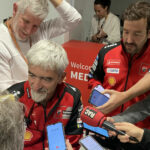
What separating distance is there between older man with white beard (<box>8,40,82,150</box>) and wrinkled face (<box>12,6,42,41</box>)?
23cm

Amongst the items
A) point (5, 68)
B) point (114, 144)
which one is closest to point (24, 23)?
point (5, 68)

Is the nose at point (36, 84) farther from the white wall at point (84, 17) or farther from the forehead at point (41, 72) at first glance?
the white wall at point (84, 17)

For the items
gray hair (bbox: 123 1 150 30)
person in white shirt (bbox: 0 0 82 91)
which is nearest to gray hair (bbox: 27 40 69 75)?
person in white shirt (bbox: 0 0 82 91)

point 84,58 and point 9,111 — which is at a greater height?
point 9,111

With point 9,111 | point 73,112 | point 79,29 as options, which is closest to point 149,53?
point 73,112

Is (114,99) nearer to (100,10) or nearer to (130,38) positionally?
(130,38)

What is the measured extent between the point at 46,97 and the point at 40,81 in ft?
0.40

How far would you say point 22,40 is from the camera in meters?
1.49

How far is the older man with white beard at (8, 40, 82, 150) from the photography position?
119cm

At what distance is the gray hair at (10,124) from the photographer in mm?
506

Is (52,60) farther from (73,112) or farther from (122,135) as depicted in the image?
(122,135)

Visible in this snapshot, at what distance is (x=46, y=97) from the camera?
1.26 meters

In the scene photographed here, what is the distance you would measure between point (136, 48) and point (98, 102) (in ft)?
1.45

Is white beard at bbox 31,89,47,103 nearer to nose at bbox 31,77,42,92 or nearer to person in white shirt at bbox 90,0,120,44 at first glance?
nose at bbox 31,77,42,92
